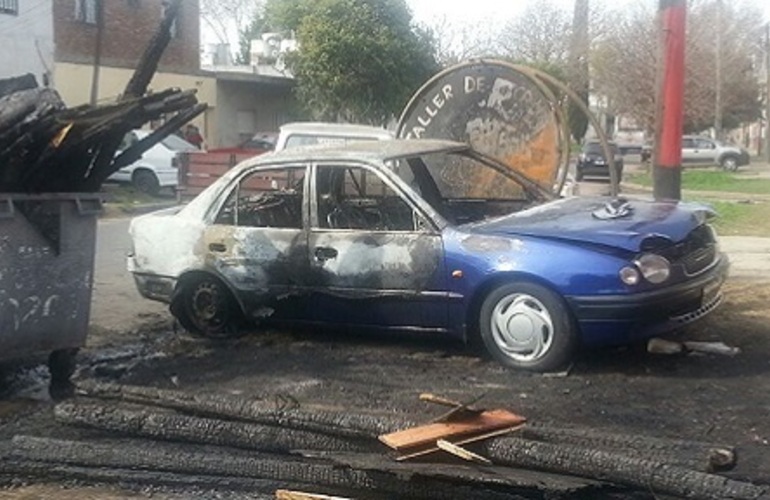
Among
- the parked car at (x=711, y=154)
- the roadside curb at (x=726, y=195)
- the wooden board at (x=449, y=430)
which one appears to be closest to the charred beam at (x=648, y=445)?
the wooden board at (x=449, y=430)

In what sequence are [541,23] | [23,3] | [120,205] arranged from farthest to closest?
[541,23] < [23,3] < [120,205]

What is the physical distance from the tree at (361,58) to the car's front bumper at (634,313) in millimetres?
24680

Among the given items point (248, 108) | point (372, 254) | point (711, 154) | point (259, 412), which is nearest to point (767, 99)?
point (711, 154)

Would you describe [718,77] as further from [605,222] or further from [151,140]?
[151,140]

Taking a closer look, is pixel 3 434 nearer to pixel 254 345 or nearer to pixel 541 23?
pixel 254 345

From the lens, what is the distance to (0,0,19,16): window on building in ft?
85.1

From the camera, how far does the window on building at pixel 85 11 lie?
30.3 meters

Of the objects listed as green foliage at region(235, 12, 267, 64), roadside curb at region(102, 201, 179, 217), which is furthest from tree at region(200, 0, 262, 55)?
roadside curb at region(102, 201, 179, 217)

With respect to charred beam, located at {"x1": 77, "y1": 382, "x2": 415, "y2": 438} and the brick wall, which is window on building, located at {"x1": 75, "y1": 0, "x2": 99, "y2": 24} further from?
charred beam, located at {"x1": 77, "y1": 382, "x2": 415, "y2": 438}

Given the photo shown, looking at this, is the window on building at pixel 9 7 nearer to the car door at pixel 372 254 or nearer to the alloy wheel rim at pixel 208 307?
the alloy wheel rim at pixel 208 307

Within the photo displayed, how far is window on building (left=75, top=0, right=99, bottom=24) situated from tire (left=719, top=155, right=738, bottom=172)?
2568 centimetres

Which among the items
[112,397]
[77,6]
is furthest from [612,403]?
[77,6]

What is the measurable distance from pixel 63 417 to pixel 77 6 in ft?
84.3

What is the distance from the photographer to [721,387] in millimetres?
6895
